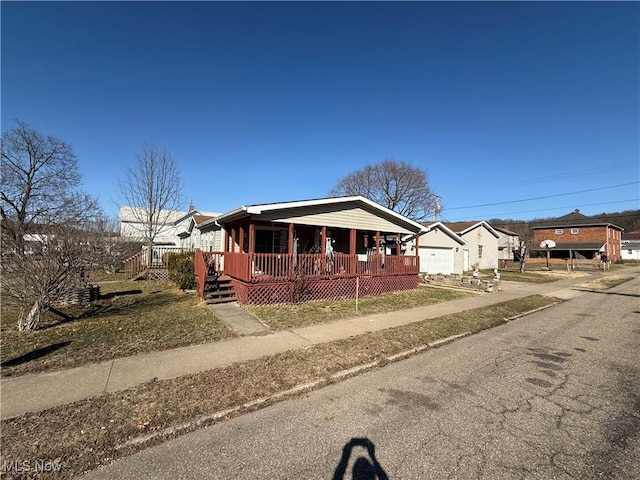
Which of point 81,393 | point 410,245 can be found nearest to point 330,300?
point 81,393

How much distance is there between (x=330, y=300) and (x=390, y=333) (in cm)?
480

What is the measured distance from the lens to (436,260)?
80.3 ft

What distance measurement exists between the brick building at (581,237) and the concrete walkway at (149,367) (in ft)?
161

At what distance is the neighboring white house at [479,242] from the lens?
29516 mm

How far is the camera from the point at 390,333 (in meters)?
7.08

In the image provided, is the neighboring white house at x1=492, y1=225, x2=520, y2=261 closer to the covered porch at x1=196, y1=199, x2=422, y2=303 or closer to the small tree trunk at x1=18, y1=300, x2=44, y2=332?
the covered porch at x1=196, y1=199, x2=422, y2=303

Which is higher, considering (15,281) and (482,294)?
(15,281)

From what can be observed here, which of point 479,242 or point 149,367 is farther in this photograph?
point 479,242

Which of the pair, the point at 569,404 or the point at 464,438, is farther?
the point at 569,404

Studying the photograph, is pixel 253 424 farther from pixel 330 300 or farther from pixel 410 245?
pixel 410 245

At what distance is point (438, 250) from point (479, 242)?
9388mm

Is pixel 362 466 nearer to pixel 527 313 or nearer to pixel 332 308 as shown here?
pixel 332 308

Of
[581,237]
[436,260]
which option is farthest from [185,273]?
[581,237]

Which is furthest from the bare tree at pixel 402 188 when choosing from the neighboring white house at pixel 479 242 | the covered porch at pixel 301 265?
the covered porch at pixel 301 265
